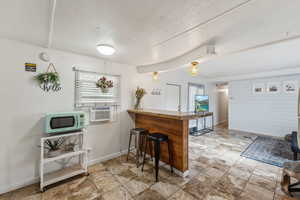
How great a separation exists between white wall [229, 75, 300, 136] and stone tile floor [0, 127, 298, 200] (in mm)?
3088

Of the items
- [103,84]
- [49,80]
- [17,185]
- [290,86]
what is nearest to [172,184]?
[103,84]

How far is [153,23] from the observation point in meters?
1.56

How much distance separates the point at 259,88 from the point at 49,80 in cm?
701

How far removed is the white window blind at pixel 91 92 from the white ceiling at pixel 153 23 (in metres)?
0.65

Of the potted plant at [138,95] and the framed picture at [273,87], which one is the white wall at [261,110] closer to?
the framed picture at [273,87]

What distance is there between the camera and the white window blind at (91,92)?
2.62 meters

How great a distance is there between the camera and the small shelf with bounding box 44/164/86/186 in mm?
2062

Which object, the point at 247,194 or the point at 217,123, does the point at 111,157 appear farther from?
the point at 217,123

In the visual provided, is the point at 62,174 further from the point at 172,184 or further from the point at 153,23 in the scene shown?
the point at 153,23

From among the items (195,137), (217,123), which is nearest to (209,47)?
(195,137)

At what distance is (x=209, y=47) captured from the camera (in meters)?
1.96

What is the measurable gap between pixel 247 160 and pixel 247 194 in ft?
4.39

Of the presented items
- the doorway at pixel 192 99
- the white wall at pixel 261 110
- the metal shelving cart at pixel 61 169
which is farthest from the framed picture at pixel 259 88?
the metal shelving cart at pixel 61 169

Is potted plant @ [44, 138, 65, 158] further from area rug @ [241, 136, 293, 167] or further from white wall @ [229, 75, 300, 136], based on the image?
white wall @ [229, 75, 300, 136]
